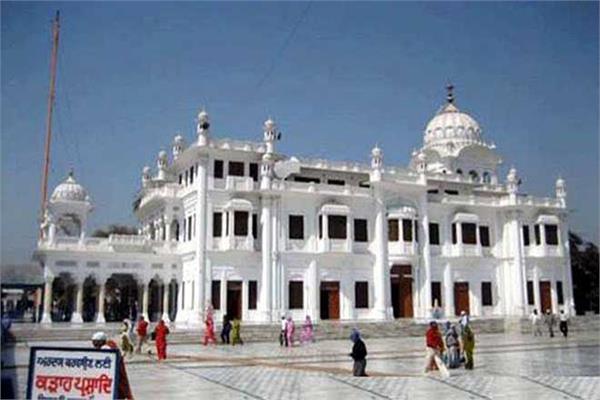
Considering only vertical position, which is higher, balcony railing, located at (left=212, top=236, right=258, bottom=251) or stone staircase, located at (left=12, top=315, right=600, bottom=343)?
balcony railing, located at (left=212, top=236, right=258, bottom=251)

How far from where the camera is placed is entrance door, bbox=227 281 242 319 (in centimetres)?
3631

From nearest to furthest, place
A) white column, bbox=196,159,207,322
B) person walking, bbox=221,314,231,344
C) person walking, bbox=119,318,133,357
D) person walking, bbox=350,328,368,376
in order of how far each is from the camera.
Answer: person walking, bbox=350,328,368,376 < person walking, bbox=119,318,133,357 < person walking, bbox=221,314,231,344 < white column, bbox=196,159,207,322

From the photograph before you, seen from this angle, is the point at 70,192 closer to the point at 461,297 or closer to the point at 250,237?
the point at 250,237

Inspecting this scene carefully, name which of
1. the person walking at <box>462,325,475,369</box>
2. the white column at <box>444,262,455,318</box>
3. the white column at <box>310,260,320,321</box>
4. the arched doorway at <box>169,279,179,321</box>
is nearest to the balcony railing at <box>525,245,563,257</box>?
the white column at <box>444,262,455,318</box>

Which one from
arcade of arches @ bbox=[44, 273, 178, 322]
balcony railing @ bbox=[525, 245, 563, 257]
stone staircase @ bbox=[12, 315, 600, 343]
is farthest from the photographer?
balcony railing @ bbox=[525, 245, 563, 257]

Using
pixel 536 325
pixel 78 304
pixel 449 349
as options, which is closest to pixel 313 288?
pixel 536 325

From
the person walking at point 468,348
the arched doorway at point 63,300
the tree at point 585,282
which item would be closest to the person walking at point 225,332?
the person walking at point 468,348

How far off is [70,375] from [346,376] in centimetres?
962

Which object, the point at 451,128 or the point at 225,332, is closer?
the point at 225,332

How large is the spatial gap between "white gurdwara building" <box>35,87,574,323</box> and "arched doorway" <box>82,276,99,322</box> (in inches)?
11.3

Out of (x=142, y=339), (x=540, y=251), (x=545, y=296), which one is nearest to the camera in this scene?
(x=142, y=339)

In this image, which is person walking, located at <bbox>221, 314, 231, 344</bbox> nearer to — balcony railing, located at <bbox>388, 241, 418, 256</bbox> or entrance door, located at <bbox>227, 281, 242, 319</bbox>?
entrance door, located at <bbox>227, 281, 242, 319</bbox>

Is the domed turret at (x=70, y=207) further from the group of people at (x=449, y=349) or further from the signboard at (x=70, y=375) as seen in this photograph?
the signboard at (x=70, y=375)

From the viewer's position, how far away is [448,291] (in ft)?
138
